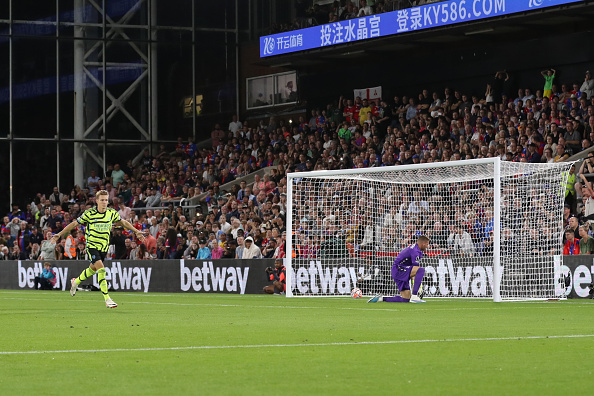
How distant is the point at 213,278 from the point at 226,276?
0.52m

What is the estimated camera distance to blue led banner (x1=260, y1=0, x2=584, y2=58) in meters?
29.0

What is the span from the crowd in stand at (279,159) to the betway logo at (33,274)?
2.96ft

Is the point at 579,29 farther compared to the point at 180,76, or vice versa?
the point at 180,76

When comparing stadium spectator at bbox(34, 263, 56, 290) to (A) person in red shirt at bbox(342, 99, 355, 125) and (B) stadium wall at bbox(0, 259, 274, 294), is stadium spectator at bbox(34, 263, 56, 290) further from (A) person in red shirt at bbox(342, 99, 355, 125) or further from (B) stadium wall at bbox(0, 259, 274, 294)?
(A) person in red shirt at bbox(342, 99, 355, 125)

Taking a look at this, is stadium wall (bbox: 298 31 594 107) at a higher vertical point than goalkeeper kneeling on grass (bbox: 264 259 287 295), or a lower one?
higher

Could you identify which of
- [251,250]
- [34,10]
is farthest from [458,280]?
[34,10]

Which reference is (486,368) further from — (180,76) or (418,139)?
(180,76)

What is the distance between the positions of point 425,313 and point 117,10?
3129 centimetres

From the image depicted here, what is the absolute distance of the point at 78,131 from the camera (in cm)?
4397

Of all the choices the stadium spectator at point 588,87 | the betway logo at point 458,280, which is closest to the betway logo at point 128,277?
the betway logo at point 458,280

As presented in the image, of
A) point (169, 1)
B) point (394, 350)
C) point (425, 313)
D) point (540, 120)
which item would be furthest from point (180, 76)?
point (394, 350)

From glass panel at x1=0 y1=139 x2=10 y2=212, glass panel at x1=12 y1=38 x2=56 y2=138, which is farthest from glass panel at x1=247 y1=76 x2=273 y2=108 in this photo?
glass panel at x1=0 y1=139 x2=10 y2=212

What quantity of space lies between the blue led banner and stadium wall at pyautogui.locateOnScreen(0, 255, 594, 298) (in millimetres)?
9395

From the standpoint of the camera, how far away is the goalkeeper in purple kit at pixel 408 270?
63.4 feet
